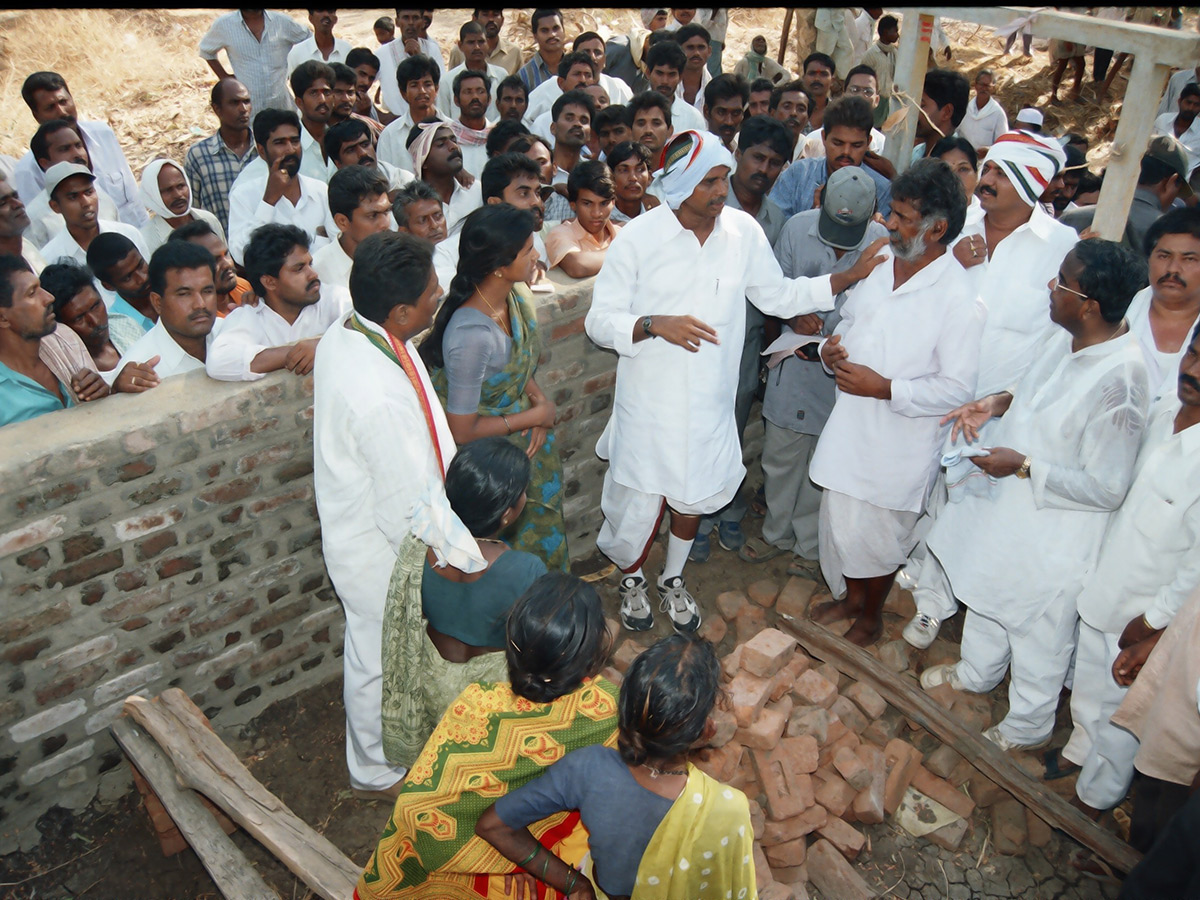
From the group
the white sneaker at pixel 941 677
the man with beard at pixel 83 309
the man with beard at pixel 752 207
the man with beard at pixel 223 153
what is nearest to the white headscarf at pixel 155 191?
the man with beard at pixel 223 153

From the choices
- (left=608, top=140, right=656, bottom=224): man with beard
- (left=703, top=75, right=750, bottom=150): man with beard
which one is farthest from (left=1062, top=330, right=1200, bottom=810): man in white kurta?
(left=703, top=75, right=750, bottom=150): man with beard

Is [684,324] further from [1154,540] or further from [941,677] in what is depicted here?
[941,677]

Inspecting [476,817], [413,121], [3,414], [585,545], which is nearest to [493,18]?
[413,121]

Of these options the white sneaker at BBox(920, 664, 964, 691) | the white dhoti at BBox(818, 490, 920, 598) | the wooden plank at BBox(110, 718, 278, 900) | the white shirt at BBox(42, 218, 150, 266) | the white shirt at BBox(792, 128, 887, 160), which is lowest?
the white sneaker at BBox(920, 664, 964, 691)

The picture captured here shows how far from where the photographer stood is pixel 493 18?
10.1 m

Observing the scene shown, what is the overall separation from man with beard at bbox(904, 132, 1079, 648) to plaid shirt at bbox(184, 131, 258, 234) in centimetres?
477

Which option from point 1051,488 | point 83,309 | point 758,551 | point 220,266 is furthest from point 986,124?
point 83,309

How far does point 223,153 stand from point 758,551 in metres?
4.52

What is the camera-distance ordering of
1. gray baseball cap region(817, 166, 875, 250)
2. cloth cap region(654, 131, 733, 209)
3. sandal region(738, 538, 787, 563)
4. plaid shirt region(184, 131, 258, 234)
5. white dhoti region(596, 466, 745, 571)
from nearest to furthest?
cloth cap region(654, 131, 733, 209) → gray baseball cap region(817, 166, 875, 250) → white dhoti region(596, 466, 745, 571) → sandal region(738, 538, 787, 563) → plaid shirt region(184, 131, 258, 234)

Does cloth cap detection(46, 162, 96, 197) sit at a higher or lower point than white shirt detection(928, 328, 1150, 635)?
higher

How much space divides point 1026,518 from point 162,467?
3319 millimetres

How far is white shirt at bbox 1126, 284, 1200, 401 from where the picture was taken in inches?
140

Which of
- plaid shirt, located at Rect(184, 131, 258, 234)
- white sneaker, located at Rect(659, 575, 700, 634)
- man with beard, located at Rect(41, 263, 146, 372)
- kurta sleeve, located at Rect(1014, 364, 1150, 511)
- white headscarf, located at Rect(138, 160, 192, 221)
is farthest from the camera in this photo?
plaid shirt, located at Rect(184, 131, 258, 234)

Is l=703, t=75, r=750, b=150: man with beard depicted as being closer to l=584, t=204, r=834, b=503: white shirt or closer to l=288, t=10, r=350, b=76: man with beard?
l=584, t=204, r=834, b=503: white shirt
